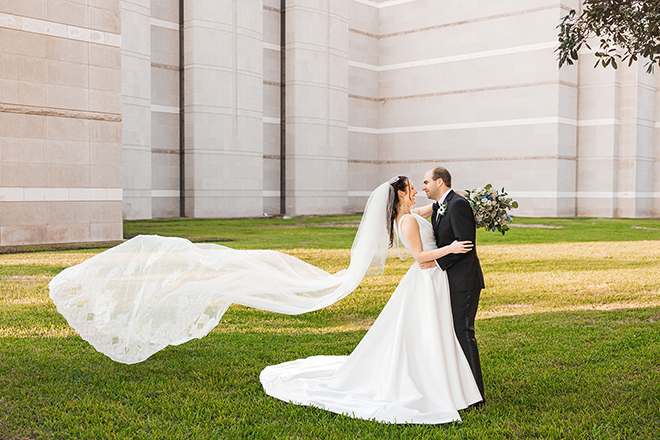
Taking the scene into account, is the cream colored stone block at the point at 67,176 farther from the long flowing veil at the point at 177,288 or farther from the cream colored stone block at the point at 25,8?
the long flowing veil at the point at 177,288

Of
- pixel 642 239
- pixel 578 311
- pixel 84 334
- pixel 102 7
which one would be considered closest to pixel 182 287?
pixel 84 334

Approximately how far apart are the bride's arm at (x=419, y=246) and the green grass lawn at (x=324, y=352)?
1.34 metres

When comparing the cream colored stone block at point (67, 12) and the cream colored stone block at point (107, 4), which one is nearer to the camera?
the cream colored stone block at point (67, 12)

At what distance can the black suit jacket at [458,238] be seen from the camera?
17.7 ft

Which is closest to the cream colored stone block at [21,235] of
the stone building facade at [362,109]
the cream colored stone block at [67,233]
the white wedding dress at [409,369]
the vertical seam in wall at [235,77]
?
the cream colored stone block at [67,233]

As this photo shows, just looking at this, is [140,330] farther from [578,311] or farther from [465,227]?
[578,311]

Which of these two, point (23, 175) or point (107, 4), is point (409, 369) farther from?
point (107, 4)

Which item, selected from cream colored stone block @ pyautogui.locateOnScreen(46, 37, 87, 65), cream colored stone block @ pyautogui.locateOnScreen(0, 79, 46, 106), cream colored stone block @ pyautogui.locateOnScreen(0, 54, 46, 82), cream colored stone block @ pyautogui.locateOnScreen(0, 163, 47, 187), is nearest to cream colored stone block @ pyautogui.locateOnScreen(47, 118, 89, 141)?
cream colored stone block @ pyautogui.locateOnScreen(0, 79, 46, 106)

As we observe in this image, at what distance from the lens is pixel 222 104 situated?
113 feet

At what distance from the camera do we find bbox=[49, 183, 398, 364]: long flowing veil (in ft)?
19.9

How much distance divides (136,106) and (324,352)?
89.2 feet

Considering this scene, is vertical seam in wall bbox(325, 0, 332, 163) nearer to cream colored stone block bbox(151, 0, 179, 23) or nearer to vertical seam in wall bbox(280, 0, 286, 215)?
vertical seam in wall bbox(280, 0, 286, 215)

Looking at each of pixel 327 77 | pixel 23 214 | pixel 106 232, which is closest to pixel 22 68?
pixel 23 214

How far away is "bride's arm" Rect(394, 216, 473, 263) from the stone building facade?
28.0 metres
